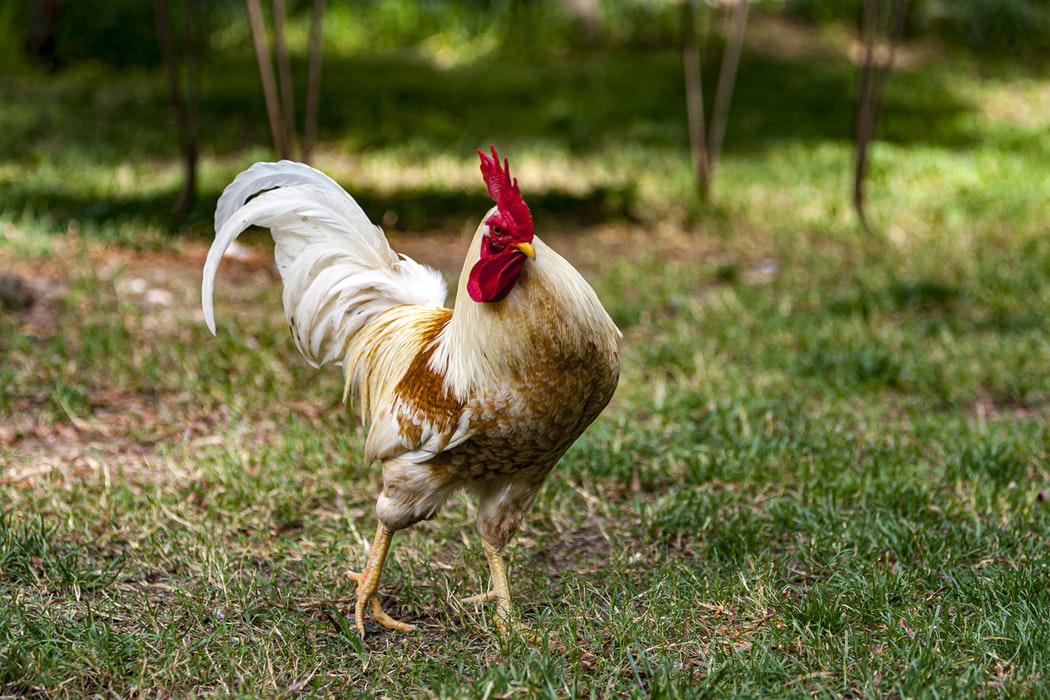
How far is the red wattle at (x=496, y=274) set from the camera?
8.56 ft

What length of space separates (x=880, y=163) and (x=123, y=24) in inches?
357

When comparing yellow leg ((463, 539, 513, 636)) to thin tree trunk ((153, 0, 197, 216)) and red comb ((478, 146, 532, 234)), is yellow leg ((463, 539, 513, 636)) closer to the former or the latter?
red comb ((478, 146, 532, 234))

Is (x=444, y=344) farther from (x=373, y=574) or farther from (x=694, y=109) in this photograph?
(x=694, y=109)

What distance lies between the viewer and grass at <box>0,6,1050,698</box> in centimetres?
279

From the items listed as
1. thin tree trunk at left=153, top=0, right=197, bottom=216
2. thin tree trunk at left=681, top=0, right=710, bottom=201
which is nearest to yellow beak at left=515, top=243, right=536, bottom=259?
thin tree trunk at left=153, top=0, right=197, bottom=216

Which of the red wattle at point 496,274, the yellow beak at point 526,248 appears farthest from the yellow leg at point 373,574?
the yellow beak at point 526,248

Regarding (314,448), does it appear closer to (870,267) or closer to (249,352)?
(249,352)

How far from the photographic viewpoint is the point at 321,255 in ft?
10.6

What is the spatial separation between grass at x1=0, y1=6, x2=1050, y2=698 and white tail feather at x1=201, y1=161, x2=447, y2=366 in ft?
2.67

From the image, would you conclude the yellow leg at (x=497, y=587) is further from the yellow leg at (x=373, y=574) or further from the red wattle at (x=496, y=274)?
the red wattle at (x=496, y=274)

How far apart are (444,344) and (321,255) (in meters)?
0.59

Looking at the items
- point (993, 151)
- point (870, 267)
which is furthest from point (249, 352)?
point (993, 151)

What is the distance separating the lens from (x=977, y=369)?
513cm

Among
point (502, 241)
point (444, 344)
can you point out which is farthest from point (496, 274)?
point (444, 344)
